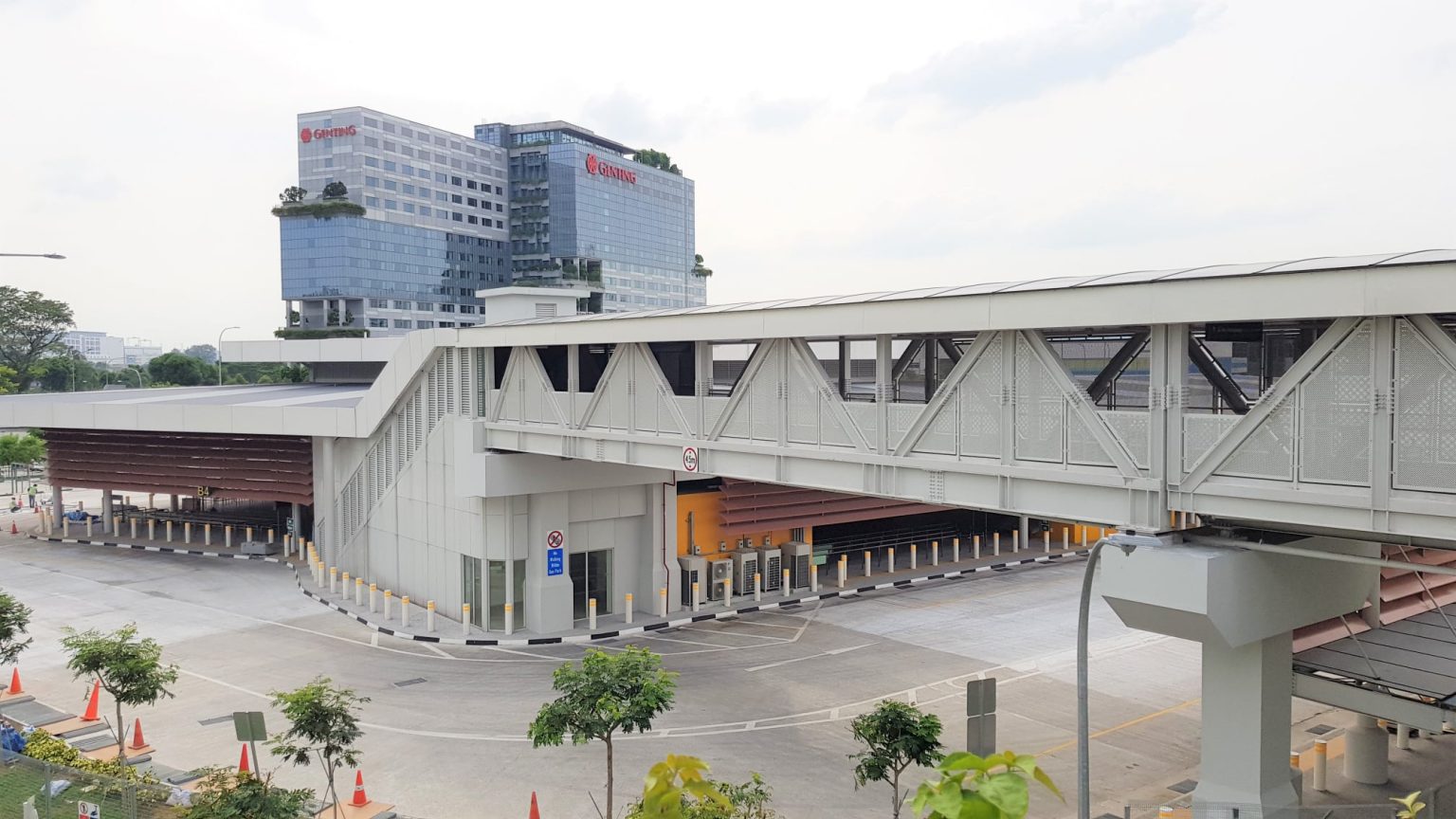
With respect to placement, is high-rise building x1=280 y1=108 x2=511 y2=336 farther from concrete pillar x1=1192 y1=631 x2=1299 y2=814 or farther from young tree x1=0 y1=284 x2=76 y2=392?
concrete pillar x1=1192 y1=631 x2=1299 y2=814

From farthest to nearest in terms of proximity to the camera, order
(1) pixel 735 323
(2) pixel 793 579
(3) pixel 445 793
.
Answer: (2) pixel 793 579 < (1) pixel 735 323 < (3) pixel 445 793

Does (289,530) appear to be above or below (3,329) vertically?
below

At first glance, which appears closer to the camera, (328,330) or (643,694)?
(643,694)

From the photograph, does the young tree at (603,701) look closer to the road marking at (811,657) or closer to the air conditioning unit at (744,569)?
the road marking at (811,657)

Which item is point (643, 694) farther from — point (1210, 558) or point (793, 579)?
point (793, 579)

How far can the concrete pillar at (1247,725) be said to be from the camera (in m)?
12.6

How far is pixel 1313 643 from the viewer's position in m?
Result: 15.7

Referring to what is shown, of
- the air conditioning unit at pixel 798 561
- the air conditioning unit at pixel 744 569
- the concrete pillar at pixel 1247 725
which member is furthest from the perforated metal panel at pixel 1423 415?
the air conditioning unit at pixel 798 561

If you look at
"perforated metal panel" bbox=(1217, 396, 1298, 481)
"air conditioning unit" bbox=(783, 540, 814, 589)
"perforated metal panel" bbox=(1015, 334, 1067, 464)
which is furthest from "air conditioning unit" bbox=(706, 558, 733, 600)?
"perforated metal panel" bbox=(1217, 396, 1298, 481)

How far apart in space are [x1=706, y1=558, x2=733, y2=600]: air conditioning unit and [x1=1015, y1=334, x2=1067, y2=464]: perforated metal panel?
1724cm

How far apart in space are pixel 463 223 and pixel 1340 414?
477ft

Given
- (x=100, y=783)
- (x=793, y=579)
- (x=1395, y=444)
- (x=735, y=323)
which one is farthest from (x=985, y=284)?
(x=793, y=579)

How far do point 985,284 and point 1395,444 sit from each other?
6027 mm

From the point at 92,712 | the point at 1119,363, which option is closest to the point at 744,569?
the point at 92,712
